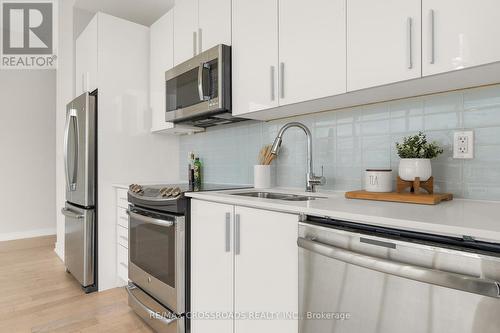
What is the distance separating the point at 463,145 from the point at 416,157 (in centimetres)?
19

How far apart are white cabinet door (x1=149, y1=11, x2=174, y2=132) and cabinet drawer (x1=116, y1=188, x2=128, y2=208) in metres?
0.61

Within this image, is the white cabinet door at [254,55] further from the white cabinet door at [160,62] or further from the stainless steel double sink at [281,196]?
the white cabinet door at [160,62]

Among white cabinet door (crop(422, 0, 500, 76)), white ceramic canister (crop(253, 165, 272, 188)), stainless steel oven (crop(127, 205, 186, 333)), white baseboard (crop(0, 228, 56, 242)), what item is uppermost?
white cabinet door (crop(422, 0, 500, 76))

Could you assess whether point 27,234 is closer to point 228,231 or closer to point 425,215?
point 228,231

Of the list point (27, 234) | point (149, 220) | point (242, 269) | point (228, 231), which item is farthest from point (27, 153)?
point (242, 269)

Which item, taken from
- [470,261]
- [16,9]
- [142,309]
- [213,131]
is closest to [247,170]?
[213,131]

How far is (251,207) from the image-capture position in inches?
54.4

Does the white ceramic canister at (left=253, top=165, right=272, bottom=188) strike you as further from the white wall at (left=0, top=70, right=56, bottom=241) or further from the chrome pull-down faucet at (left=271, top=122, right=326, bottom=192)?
the white wall at (left=0, top=70, right=56, bottom=241)

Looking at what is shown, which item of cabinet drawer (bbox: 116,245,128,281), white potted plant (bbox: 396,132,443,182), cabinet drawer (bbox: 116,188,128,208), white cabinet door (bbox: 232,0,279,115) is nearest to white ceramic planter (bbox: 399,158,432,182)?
white potted plant (bbox: 396,132,443,182)

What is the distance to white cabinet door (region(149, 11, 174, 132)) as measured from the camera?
2529 millimetres

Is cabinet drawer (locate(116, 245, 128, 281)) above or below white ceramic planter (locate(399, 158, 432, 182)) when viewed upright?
below

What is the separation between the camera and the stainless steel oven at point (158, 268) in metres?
1.72

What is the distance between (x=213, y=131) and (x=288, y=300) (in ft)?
5.55

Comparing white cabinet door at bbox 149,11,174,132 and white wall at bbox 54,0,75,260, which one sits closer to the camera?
white cabinet door at bbox 149,11,174,132
